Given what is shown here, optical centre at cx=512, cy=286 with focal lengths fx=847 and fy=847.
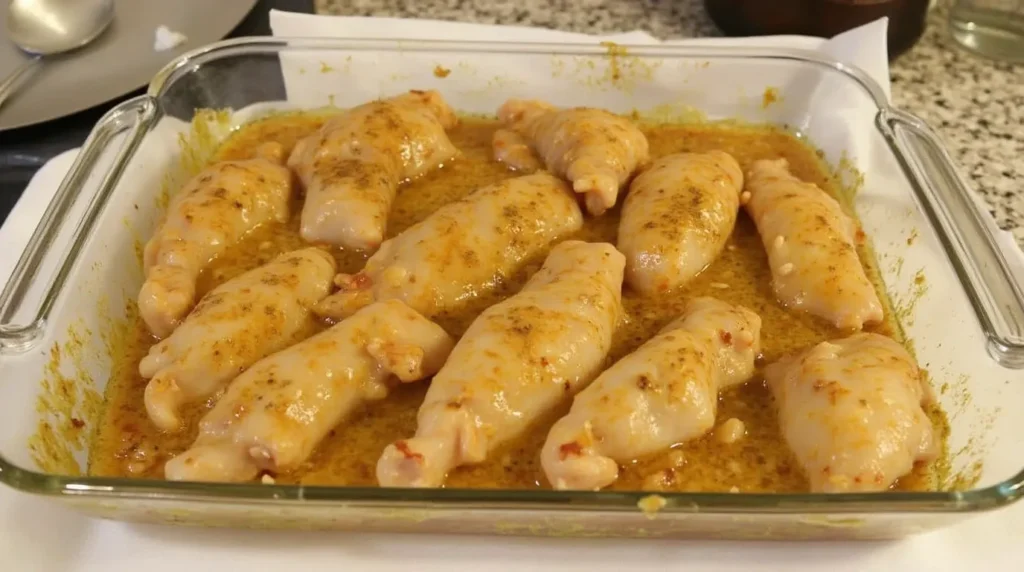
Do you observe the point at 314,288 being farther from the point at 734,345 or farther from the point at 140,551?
the point at 734,345

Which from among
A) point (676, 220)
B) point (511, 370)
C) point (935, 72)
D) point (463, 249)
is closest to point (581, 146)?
point (676, 220)

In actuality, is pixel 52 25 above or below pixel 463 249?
above

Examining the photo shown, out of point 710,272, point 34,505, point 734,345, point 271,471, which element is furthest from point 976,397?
point 34,505

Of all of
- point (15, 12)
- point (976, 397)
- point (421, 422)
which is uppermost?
point (15, 12)

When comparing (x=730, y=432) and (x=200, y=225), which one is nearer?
(x=730, y=432)

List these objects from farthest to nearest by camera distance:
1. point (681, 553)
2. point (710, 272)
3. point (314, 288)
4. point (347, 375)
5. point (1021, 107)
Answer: point (1021, 107)
point (710, 272)
point (314, 288)
point (347, 375)
point (681, 553)

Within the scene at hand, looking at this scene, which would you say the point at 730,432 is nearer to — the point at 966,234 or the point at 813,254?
the point at 813,254

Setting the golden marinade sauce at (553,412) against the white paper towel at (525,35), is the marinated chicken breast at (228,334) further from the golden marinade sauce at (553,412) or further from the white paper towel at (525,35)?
the white paper towel at (525,35)
